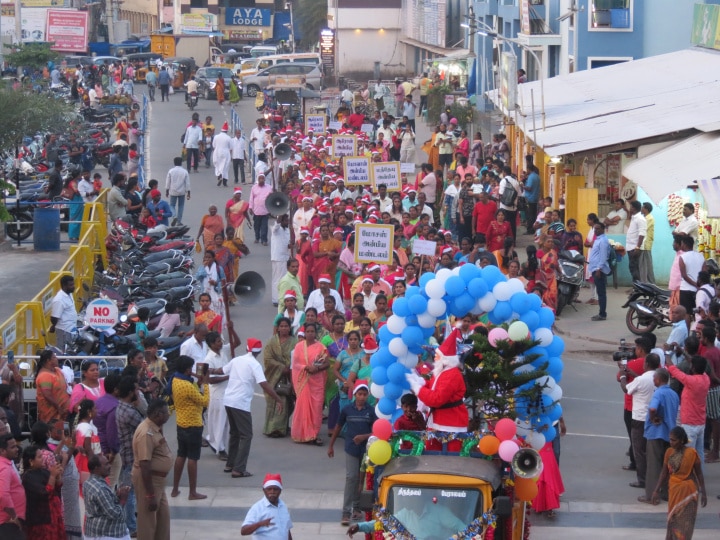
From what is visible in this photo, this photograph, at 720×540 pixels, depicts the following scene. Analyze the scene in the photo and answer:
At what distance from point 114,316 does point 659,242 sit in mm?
9742

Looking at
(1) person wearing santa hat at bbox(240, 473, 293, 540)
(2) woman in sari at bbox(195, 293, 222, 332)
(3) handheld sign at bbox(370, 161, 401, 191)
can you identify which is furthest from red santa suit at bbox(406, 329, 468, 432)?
(3) handheld sign at bbox(370, 161, 401, 191)

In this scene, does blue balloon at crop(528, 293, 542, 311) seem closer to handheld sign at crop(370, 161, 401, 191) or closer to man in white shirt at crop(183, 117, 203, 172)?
handheld sign at crop(370, 161, 401, 191)

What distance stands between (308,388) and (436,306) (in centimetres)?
373

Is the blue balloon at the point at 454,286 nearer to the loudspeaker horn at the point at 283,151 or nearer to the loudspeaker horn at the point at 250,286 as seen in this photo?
the loudspeaker horn at the point at 250,286

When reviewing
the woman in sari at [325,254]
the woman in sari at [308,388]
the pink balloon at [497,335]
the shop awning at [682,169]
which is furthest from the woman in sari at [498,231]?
the pink balloon at [497,335]

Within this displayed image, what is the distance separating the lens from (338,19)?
67.4 m

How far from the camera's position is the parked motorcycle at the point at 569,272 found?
20.2 metres

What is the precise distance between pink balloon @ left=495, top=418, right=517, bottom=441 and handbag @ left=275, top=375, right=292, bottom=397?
499cm

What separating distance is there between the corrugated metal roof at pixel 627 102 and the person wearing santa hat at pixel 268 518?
12.8 metres

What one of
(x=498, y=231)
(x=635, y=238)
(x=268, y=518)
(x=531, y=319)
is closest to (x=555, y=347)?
(x=531, y=319)

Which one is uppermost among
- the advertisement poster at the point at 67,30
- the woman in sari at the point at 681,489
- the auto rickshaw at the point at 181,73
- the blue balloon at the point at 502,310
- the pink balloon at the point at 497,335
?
the advertisement poster at the point at 67,30

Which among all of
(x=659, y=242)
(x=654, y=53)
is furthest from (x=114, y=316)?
(x=654, y=53)

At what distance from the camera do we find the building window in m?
33.0

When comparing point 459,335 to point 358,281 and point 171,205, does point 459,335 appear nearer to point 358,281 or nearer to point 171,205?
point 358,281
